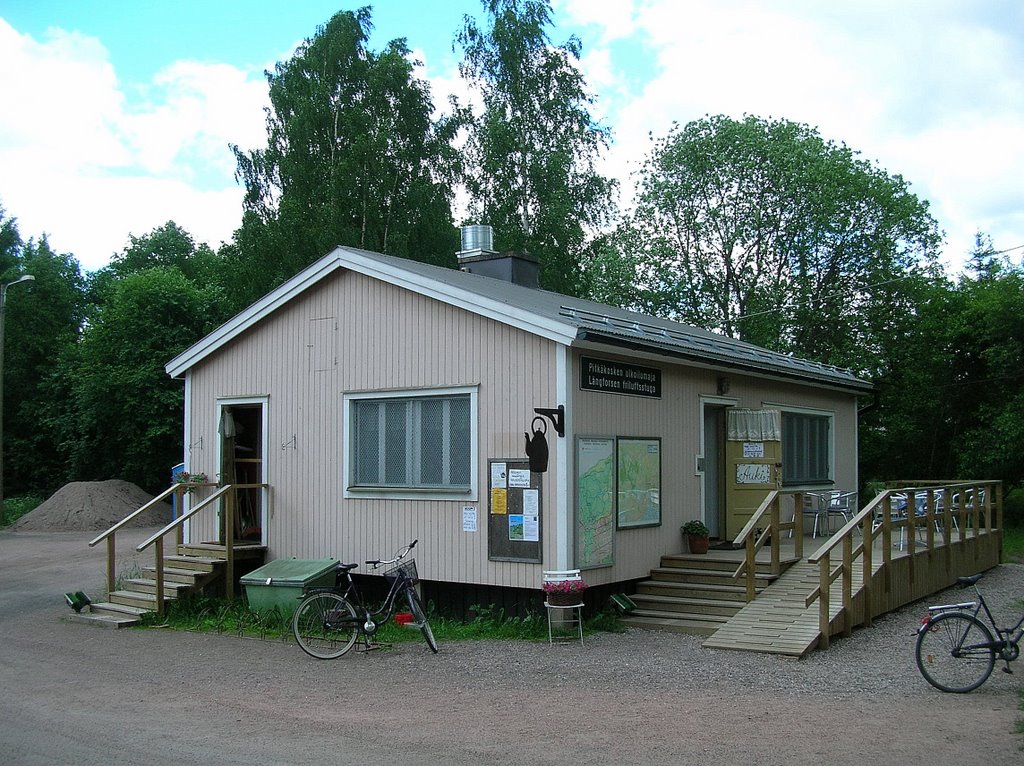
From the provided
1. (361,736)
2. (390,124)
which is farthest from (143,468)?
(361,736)

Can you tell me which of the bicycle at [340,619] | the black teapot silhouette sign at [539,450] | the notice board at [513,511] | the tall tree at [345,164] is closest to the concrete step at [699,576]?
the notice board at [513,511]

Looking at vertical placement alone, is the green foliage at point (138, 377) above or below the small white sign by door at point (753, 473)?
above

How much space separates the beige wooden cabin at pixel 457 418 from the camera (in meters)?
11.1

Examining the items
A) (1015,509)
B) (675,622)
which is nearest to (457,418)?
(675,622)

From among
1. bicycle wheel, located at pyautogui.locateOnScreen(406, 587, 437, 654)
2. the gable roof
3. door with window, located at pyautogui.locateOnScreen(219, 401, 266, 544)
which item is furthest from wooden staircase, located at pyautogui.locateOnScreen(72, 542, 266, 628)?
bicycle wheel, located at pyautogui.locateOnScreen(406, 587, 437, 654)

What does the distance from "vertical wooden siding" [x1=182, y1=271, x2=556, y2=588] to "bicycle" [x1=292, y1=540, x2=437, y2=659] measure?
154 cm

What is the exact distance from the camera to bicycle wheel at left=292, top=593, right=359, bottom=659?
9.93 m

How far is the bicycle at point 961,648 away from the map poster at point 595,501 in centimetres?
387

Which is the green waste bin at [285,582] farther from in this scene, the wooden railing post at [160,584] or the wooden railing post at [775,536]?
the wooden railing post at [775,536]

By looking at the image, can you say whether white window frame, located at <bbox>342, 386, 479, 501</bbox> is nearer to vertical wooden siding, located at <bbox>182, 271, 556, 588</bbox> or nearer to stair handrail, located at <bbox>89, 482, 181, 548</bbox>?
vertical wooden siding, located at <bbox>182, 271, 556, 588</bbox>

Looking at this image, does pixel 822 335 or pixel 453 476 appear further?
pixel 822 335

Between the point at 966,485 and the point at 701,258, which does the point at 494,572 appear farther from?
the point at 701,258

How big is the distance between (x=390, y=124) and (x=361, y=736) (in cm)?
2326

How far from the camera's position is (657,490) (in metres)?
12.4
